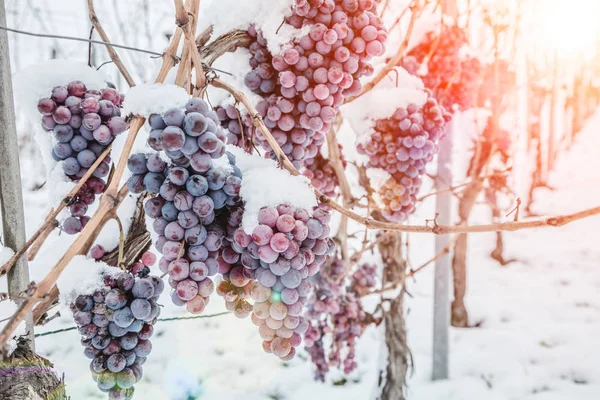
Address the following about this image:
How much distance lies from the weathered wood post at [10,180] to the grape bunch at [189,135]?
0.96 ft

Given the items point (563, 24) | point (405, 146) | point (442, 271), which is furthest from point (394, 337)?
point (563, 24)

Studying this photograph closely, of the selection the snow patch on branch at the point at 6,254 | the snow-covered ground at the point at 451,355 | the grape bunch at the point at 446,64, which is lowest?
the snow-covered ground at the point at 451,355

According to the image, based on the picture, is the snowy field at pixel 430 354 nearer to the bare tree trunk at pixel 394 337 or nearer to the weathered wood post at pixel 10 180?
the bare tree trunk at pixel 394 337

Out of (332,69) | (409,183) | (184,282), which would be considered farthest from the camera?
(409,183)

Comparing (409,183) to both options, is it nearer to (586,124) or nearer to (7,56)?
(7,56)

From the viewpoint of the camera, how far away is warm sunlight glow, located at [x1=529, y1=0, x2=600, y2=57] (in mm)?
3225

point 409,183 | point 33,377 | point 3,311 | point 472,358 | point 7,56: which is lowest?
point 472,358

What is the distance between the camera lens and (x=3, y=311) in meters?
0.72

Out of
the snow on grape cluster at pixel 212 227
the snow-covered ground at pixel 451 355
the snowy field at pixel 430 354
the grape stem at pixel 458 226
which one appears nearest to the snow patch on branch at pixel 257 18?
the grape stem at pixel 458 226

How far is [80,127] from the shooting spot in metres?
0.77

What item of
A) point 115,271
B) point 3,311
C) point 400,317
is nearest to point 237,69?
point 115,271

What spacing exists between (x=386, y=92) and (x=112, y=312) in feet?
3.15

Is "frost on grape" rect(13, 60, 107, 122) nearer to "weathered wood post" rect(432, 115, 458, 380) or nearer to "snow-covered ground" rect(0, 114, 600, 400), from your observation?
"snow-covered ground" rect(0, 114, 600, 400)

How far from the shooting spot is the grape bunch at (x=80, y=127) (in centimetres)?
76
